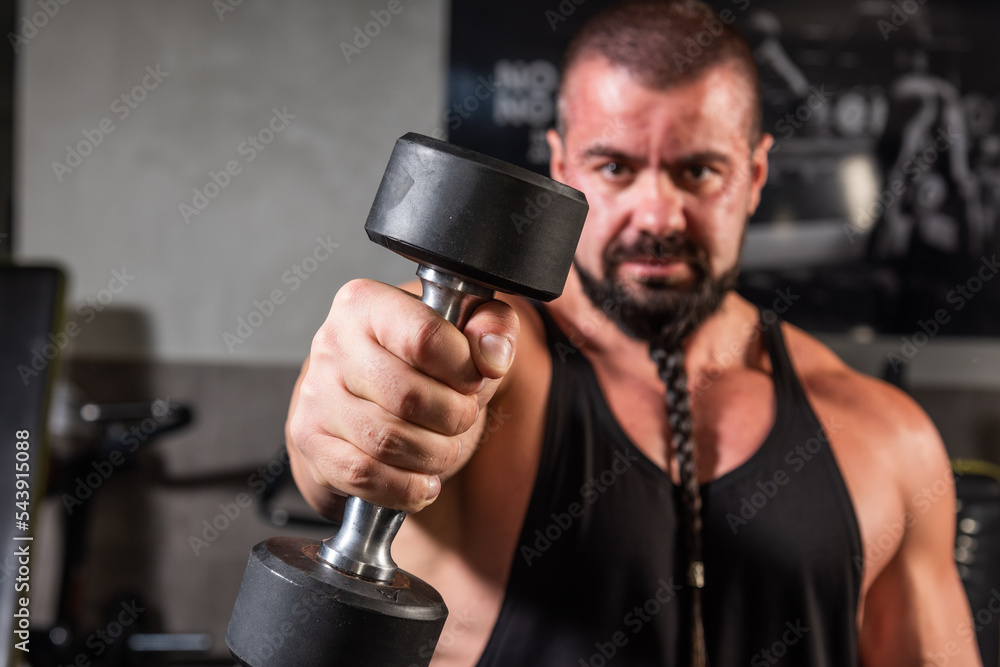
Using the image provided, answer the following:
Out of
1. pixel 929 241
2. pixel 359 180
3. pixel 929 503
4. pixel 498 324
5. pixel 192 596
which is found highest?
pixel 929 241

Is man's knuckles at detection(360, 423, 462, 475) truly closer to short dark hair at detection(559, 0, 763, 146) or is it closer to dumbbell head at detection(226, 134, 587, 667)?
dumbbell head at detection(226, 134, 587, 667)

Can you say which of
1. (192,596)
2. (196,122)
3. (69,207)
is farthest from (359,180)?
(192,596)

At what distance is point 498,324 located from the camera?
1.66 feet

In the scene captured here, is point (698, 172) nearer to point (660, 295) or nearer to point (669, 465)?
point (660, 295)

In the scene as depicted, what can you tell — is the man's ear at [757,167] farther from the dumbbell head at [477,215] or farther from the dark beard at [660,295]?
the dumbbell head at [477,215]

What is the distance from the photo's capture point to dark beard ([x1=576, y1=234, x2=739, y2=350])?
1002 millimetres

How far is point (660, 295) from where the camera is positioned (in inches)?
40.6

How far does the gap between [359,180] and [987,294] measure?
6.69ft

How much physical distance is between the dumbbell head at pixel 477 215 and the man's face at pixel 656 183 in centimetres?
51

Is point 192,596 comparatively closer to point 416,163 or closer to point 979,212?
point 416,163

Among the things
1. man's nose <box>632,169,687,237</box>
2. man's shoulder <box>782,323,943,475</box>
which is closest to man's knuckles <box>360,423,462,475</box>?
man's nose <box>632,169,687,237</box>

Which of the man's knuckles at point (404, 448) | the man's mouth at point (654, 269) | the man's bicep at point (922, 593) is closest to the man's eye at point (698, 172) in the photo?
the man's mouth at point (654, 269)

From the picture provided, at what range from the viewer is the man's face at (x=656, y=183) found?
3.20 feet

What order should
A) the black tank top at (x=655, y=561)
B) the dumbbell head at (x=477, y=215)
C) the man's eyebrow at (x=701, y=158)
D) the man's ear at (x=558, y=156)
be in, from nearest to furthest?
1. the dumbbell head at (x=477, y=215)
2. the black tank top at (x=655, y=561)
3. the man's eyebrow at (x=701, y=158)
4. the man's ear at (x=558, y=156)
